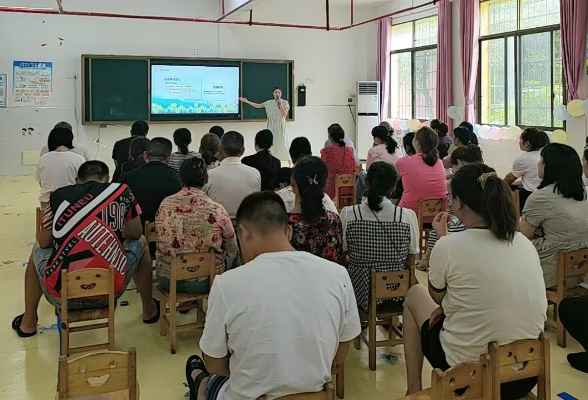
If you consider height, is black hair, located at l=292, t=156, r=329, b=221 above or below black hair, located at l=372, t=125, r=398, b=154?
below

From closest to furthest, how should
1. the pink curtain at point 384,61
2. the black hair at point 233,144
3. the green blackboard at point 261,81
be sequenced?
the black hair at point 233,144, the green blackboard at point 261,81, the pink curtain at point 384,61

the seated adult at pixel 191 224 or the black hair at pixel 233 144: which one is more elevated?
the black hair at pixel 233 144

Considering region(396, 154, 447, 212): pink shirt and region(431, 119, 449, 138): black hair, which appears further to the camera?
region(431, 119, 449, 138): black hair

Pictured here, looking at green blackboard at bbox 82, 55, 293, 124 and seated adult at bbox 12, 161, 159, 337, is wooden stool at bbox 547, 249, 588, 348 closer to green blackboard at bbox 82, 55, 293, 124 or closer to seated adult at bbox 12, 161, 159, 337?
seated adult at bbox 12, 161, 159, 337

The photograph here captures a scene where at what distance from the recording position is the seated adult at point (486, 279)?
199 centimetres

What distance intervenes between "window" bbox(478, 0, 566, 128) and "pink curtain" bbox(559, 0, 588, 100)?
0.35 meters

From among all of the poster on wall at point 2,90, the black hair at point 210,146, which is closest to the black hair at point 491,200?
the black hair at point 210,146

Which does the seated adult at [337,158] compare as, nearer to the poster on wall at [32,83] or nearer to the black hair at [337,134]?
the black hair at [337,134]

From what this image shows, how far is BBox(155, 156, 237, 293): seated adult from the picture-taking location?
10.4 ft

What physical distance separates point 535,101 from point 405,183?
5.05m

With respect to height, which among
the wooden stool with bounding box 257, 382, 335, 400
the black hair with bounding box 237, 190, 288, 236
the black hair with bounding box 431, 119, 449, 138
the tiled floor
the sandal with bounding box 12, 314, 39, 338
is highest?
the black hair with bounding box 431, 119, 449, 138

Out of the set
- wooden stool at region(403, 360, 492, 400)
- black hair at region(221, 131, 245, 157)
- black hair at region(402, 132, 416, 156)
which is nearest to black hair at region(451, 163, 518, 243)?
wooden stool at region(403, 360, 492, 400)

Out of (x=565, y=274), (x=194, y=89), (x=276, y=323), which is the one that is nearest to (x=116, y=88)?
(x=194, y=89)

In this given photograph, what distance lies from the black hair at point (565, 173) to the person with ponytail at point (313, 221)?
131cm
